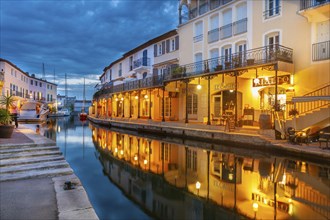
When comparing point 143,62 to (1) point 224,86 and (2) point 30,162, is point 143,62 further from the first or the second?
(2) point 30,162

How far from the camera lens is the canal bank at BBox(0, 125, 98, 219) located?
4859 mm

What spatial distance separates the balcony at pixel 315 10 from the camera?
15.4 metres

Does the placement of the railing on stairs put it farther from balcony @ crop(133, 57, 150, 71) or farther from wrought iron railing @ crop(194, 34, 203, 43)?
balcony @ crop(133, 57, 150, 71)

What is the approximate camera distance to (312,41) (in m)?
16.8

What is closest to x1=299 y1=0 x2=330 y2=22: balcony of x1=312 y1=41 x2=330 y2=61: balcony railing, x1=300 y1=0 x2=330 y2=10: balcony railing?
x1=300 y1=0 x2=330 y2=10: balcony railing

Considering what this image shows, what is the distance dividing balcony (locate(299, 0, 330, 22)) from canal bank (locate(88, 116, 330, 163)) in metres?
7.37

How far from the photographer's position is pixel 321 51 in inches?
643

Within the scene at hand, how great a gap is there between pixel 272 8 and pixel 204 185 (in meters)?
15.8

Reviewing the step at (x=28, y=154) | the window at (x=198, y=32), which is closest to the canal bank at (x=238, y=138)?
the window at (x=198, y=32)

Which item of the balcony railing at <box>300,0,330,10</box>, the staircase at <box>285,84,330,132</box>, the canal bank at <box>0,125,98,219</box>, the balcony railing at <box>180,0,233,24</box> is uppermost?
the balcony railing at <box>180,0,233,24</box>

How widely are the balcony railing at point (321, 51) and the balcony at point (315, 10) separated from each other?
1.45 meters

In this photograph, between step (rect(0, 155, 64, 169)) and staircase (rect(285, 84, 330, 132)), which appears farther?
staircase (rect(285, 84, 330, 132))

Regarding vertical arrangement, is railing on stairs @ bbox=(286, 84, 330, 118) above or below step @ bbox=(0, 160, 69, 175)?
above

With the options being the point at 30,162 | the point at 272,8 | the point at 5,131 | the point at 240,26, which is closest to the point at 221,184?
the point at 30,162
